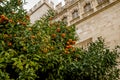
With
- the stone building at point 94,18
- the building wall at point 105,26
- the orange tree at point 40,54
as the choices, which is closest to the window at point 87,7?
the stone building at point 94,18

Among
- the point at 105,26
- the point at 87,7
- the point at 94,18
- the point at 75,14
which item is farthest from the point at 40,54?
the point at 75,14

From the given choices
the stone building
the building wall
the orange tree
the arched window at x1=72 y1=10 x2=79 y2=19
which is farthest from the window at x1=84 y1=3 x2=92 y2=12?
the orange tree

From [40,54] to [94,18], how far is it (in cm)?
762

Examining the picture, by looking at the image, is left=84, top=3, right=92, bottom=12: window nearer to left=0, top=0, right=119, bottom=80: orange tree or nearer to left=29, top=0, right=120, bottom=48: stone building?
left=29, top=0, right=120, bottom=48: stone building

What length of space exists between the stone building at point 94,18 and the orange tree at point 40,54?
152 inches

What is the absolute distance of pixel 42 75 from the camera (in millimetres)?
6266

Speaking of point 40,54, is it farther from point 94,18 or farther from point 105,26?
point 94,18

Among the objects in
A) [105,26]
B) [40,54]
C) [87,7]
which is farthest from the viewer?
[87,7]

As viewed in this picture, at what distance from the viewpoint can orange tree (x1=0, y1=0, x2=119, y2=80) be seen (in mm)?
5293

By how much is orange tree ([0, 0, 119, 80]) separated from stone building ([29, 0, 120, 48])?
3.87 m

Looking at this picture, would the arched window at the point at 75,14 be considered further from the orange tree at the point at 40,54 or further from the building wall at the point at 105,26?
the orange tree at the point at 40,54

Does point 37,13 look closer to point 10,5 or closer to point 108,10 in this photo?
point 108,10

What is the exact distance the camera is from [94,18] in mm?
12578

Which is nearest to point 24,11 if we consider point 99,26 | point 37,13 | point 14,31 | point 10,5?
point 10,5
